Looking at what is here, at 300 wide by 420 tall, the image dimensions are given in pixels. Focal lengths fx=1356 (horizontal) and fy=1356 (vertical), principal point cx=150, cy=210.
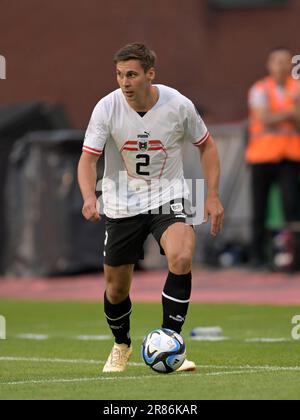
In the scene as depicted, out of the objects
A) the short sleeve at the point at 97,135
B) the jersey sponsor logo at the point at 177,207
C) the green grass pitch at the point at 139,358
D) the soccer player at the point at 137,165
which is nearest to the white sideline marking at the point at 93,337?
the green grass pitch at the point at 139,358

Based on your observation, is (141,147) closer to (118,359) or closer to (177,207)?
(177,207)

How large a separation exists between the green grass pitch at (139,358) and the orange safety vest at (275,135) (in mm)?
3426

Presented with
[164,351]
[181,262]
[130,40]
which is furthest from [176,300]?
[130,40]

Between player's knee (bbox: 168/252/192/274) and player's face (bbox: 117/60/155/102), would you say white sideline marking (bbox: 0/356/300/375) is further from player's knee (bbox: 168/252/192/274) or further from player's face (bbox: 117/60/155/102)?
player's face (bbox: 117/60/155/102)

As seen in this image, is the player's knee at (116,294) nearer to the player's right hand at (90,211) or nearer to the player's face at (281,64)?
the player's right hand at (90,211)

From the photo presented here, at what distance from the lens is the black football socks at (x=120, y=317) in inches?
393

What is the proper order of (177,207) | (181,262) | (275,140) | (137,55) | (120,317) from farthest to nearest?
(275,140)
(120,317)
(177,207)
(137,55)
(181,262)

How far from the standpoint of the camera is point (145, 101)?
9.73 meters

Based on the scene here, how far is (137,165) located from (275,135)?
961 centimetres

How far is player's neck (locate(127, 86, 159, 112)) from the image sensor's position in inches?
382

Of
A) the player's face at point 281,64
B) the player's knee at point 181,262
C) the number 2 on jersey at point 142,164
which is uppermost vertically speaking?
the player's face at point 281,64

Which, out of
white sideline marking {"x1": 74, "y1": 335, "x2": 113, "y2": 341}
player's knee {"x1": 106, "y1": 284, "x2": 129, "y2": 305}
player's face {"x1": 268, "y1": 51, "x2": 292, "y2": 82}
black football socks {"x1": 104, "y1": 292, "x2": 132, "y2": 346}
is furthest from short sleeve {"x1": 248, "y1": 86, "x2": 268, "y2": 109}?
player's knee {"x1": 106, "y1": 284, "x2": 129, "y2": 305}

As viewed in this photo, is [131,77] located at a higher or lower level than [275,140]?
higher

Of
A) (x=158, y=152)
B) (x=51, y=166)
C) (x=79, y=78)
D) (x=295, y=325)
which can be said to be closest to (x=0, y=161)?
(x=51, y=166)
